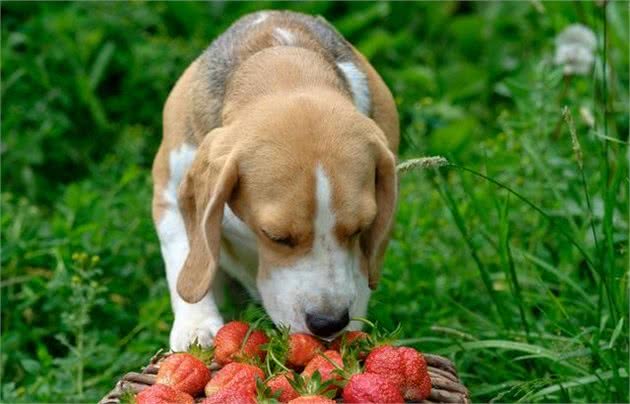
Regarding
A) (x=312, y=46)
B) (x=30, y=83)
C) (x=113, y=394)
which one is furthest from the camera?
(x=30, y=83)

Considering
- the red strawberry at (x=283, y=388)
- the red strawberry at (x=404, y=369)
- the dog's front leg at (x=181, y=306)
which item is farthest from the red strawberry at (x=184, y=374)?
the dog's front leg at (x=181, y=306)

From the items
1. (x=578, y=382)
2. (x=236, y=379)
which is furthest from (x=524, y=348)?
(x=236, y=379)

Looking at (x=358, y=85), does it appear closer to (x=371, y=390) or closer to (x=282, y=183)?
(x=282, y=183)

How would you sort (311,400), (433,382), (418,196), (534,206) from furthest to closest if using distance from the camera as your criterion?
(418,196) < (534,206) < (433,382) < (311,400)

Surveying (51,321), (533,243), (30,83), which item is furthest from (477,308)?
(30,83)

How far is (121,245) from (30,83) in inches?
72.1

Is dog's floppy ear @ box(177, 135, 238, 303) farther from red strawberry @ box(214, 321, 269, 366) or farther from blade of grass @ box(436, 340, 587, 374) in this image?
blade of grass @ box(436, 340, 587, 374)

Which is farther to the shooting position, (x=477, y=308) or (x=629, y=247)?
(x=477, y=308)

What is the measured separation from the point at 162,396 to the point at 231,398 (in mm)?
221

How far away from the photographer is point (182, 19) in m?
8.02

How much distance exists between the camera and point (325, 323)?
3982 mm

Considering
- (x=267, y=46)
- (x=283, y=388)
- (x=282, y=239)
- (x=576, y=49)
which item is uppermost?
(x=267, y=46)

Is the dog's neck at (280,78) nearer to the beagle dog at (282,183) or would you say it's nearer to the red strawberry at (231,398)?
the beagle dog at (282,183)

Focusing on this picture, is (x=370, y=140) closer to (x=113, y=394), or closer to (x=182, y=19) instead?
(x=113, y=394)
